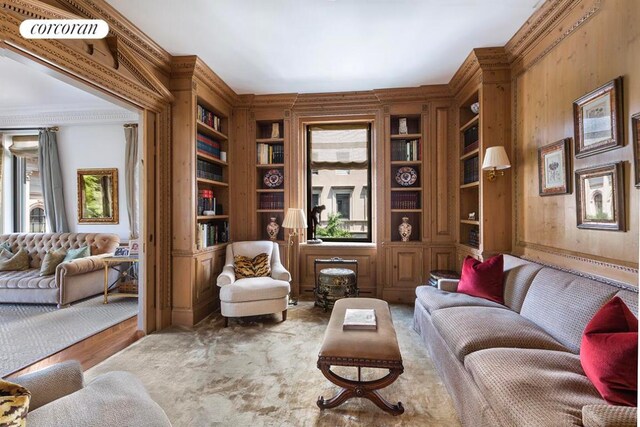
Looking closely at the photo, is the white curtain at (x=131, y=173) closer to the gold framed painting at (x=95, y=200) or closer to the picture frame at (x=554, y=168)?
the gold framed painting at (x=95, y=200)

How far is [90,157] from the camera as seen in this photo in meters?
5.27

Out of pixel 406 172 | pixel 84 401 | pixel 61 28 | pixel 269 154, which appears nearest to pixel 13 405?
pixel 84 401

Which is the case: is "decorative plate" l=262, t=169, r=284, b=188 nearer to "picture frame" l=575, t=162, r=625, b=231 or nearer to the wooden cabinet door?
the wooden cabinet door

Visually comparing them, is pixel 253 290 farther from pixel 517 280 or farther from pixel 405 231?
pixel 517 280

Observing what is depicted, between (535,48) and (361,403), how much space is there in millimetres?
3315

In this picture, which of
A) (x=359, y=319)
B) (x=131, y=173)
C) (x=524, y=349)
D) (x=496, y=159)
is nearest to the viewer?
(x=524, y=349)

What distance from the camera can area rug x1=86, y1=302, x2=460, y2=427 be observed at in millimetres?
1899

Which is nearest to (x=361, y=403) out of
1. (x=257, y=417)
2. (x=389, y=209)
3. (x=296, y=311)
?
(x=257, y=417)

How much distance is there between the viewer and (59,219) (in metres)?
5.17

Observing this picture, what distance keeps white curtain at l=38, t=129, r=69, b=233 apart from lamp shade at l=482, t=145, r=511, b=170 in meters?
6.41

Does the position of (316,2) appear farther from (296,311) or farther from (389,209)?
(296,311)

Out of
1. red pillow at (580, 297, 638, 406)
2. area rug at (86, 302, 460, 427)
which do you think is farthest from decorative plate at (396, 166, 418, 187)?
red pillow at (580, 297, 638, 406)

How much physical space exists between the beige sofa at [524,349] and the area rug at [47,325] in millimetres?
3350

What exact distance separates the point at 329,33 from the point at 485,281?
8.75 ft
